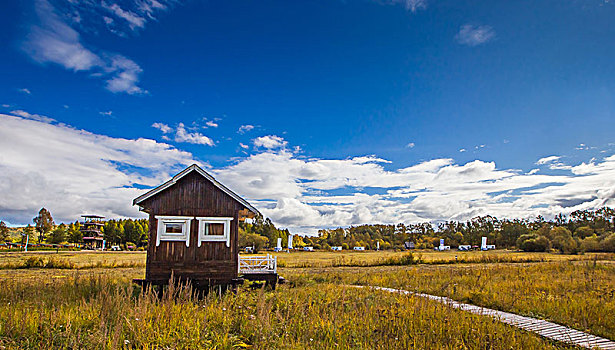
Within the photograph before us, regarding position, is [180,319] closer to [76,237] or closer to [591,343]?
[591,343]

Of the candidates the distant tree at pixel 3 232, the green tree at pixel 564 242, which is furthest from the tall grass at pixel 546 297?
the distant tree at pixel 3 232

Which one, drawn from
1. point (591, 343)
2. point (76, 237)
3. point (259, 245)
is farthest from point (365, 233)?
point (591, 343)

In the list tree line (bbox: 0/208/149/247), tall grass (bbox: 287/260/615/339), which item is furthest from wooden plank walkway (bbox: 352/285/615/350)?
tree line (bbox: 0/208/149/247)

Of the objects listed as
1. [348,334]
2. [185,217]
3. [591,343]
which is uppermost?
[185,217]

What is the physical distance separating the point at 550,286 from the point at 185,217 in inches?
700

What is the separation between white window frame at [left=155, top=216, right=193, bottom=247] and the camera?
645 inches

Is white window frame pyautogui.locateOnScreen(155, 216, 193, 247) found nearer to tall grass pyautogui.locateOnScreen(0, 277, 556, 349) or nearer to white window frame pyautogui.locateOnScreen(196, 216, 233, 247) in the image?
white window frame pyautogui.locateOnScreen(196, 216, 233, 247)

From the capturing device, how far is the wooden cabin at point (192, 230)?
1628cm

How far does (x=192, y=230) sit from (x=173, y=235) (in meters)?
0.83

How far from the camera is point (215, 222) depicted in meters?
17.0

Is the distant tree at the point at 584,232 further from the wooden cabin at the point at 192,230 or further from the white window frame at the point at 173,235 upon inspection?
the white window frame at the point at 173,235

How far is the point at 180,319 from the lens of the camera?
7.64m

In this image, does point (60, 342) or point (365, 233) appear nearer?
point (60, 342)

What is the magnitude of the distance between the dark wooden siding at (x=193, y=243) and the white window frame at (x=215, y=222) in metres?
0.16
